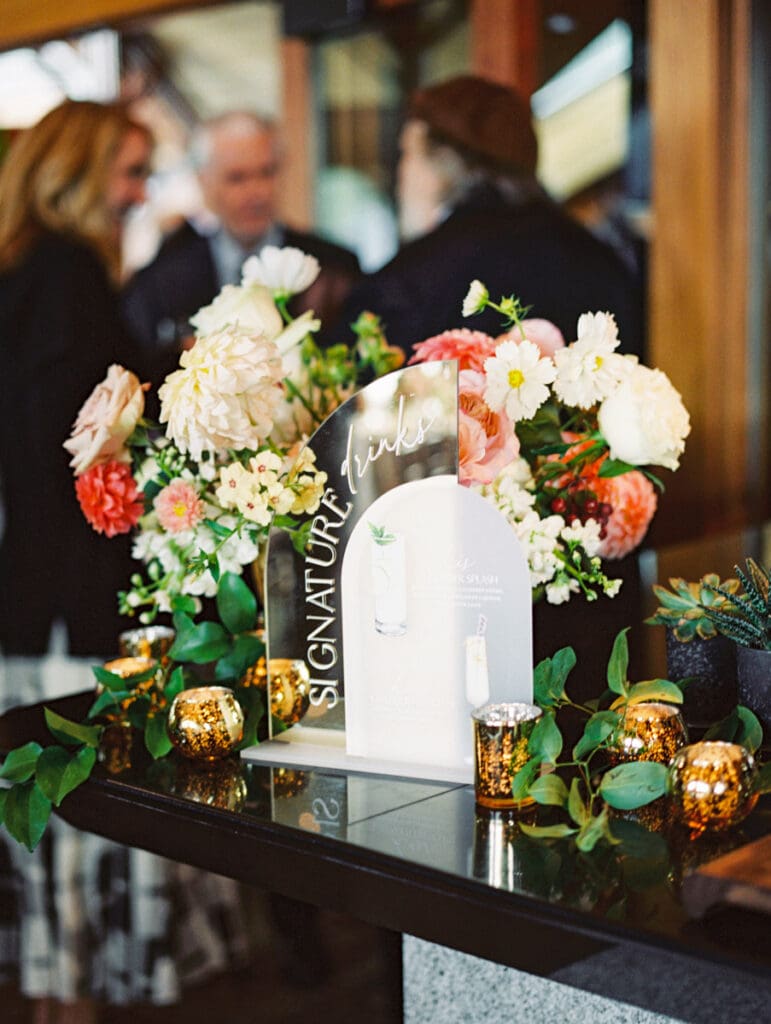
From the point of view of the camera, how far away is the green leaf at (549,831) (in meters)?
0.76

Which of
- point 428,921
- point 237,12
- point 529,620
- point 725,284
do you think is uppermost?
point 237,12

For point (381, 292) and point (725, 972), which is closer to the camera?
point (725, 972)

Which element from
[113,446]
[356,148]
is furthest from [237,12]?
[113,446]

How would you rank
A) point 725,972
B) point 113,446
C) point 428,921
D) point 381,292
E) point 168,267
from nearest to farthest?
1. point 725,972
2. point 428,921
3. point 113,446
4. point 381,292
5. point 168,267

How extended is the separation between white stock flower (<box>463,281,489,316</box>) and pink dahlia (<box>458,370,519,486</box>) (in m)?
0.06

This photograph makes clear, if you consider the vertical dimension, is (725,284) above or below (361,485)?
above

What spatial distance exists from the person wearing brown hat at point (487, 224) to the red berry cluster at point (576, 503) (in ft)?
4.34

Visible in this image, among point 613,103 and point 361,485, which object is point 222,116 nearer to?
point 613,103

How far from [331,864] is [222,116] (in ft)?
7.61

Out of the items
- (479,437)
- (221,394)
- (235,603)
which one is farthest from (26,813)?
(479,437)

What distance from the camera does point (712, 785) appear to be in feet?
2.44

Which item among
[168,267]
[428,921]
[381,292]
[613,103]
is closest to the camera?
[428,921]

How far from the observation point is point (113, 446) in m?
1.03

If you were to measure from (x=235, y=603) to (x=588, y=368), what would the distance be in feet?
1.24
